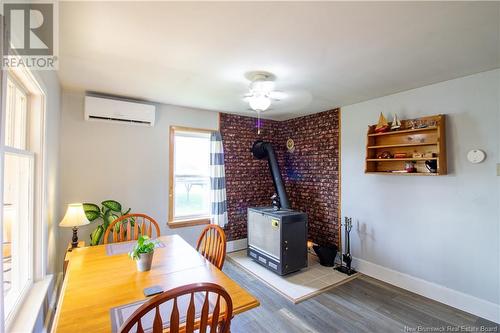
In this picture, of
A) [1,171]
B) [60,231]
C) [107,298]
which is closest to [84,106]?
[60,231]

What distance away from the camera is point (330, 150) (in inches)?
147

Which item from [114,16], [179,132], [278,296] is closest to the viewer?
[114,16]

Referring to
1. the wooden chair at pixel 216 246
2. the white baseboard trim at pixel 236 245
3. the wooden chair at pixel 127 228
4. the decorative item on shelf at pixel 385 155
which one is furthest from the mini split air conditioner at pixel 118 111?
the decorative item on shelf at pixel 385 155

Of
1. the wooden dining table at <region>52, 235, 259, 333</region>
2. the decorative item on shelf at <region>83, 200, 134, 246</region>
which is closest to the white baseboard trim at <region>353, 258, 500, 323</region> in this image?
the wooden dining table at <region>52, 235, 259, 333</region>

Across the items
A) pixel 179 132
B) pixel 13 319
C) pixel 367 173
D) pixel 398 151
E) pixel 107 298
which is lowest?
pixel 13 319

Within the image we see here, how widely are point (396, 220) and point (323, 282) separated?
1.18 m

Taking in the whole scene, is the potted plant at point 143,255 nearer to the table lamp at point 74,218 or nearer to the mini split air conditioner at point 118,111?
the table lamp at point 74,218

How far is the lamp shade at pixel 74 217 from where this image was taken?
2.30 metres

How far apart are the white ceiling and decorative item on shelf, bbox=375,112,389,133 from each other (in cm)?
32

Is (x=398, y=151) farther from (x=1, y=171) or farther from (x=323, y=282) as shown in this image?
(x=1, y=171)

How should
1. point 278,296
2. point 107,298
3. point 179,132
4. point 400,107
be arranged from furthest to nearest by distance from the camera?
point 179,132 < point 400,107 < point 278,296 < point 107,298

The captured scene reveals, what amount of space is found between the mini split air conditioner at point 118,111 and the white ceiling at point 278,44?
0.21 m

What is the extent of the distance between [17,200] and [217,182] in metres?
2.39

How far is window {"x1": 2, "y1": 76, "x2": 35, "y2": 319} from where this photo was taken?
152 centimetres
